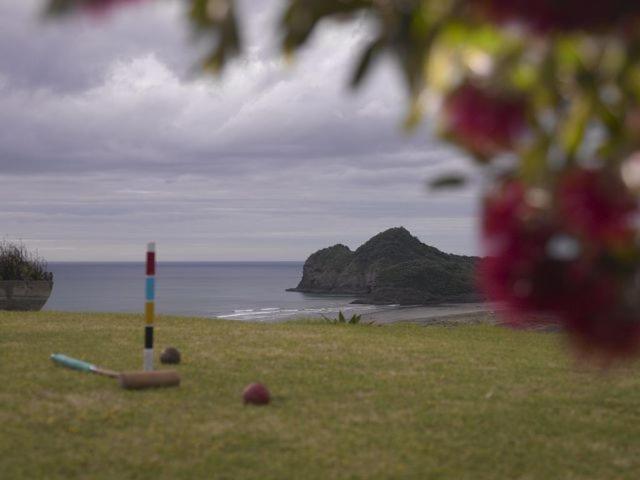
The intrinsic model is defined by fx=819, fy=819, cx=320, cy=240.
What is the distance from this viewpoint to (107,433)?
4586 millimetres

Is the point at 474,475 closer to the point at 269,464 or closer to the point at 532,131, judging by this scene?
the point at 269,464

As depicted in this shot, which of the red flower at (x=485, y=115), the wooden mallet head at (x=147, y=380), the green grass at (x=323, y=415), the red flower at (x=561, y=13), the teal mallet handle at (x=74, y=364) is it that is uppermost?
the red flower at (x=561, y=13)

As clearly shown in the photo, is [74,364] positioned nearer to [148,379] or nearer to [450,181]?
[148,379]

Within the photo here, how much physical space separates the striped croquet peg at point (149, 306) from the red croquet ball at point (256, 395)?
102 cm

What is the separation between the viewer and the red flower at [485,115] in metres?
1.31

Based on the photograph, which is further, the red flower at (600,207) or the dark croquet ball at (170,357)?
the dark croquet ball at (170,357)

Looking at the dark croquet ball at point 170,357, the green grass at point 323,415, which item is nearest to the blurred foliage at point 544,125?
the green grass at point 323,415

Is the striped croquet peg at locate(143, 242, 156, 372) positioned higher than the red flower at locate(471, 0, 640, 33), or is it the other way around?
the red flower at locate(471, 0, 640, 33)

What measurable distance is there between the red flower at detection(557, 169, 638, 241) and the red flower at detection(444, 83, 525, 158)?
142mm

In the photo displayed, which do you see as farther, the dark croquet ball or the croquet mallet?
the dark croquet ball

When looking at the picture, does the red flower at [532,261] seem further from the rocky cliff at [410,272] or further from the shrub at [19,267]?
the rocky cliff at [410,272]

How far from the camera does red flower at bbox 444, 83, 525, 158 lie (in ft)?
4.31

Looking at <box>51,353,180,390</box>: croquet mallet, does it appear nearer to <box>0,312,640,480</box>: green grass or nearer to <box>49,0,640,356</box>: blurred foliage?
<box>0,312,640,480</box>: green grass

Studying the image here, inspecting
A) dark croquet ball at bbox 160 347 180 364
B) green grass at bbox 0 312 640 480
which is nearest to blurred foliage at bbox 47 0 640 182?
green grass at bbox 0 312 640 480
